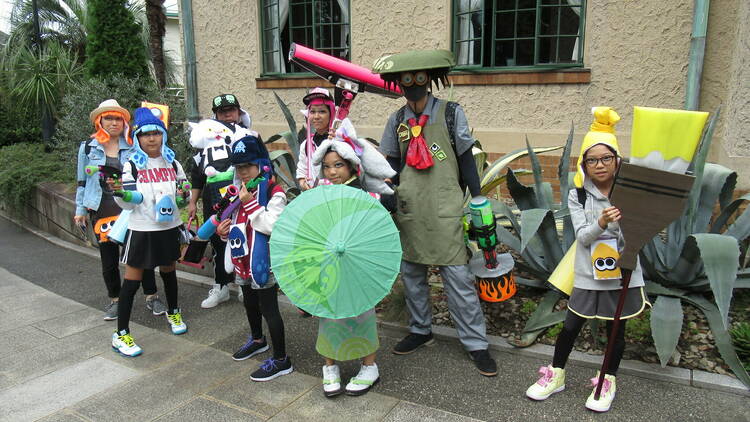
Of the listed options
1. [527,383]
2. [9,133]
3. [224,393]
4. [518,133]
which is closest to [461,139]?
[527,383]

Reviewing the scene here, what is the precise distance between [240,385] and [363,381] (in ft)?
2.66

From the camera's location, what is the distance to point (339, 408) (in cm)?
308

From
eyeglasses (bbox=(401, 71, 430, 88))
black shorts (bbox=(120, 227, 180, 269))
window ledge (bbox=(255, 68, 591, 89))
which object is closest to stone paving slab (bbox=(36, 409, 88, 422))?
black shorts (bbox=(120, 227, 180, 269))

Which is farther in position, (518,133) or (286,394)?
(518,133)

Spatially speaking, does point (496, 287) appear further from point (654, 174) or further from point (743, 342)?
point (743, 342)

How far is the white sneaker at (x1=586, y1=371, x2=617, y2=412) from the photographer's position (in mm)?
2912

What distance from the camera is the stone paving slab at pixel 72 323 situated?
448cm

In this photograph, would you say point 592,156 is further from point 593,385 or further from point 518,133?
point 518,133

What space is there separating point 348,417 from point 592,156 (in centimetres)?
193

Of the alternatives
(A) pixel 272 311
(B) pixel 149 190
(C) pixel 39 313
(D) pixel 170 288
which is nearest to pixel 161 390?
(A) pixel 272 311

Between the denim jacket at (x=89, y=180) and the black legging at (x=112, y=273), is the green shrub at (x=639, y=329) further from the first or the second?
the denim jacket at (x=89, y=180)

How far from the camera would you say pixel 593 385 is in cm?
316

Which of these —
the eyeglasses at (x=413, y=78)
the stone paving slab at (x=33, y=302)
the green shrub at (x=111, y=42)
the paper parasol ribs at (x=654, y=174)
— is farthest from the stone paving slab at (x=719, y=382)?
the green shrub at (x=111, y=42)

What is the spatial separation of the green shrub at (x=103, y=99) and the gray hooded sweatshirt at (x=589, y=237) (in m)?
6.61
